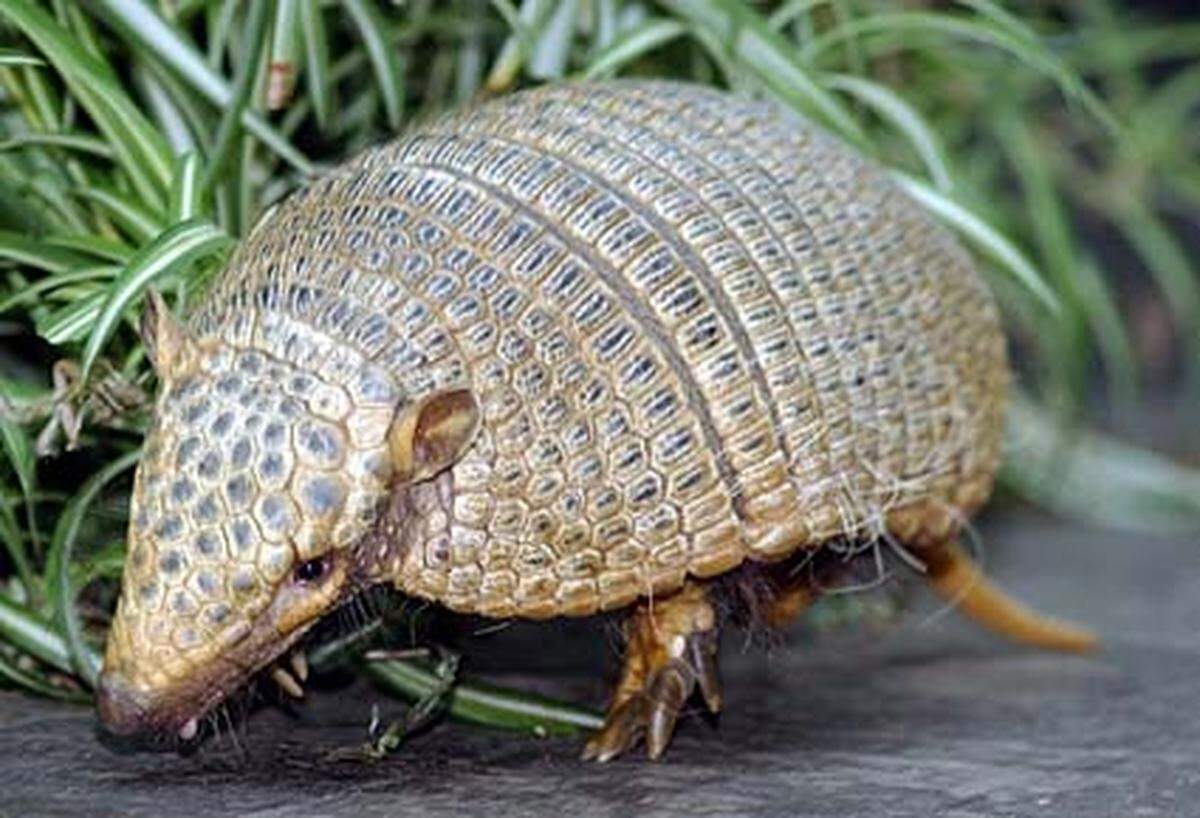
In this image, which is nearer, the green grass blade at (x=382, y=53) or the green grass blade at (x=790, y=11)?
the green grass blade at (x=382, y=53)

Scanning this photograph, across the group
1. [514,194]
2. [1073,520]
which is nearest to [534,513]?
[514,194]

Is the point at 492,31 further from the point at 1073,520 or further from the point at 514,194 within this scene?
the point at 1073,520

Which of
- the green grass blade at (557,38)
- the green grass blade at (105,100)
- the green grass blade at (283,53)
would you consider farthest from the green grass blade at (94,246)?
the green grass blade at (557,38)

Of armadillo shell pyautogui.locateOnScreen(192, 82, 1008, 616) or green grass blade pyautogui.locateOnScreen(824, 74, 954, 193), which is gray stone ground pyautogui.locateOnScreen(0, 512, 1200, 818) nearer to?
armadillo shell pyautogui.locateOnScreen(192, 82, 1008, 616)

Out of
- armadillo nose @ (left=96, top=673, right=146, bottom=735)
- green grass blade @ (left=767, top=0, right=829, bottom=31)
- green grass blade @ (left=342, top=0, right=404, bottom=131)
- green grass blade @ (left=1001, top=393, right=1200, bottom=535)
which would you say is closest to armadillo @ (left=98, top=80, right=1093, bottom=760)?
armadillo nose @ (left=96, top=673, right=146, bottom=735)

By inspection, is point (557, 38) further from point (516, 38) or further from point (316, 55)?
point (316, 55)

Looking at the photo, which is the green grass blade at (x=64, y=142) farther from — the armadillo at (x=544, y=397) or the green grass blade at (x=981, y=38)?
the green grass blade at (x=981, y=38)
